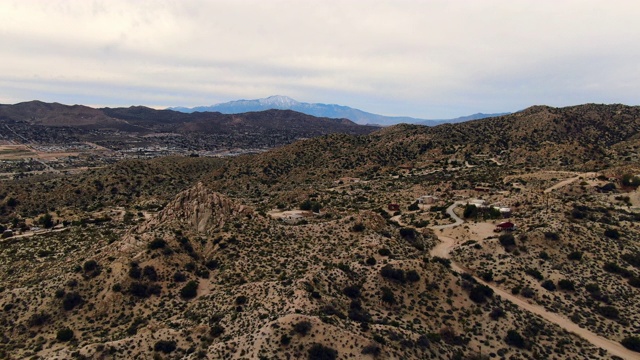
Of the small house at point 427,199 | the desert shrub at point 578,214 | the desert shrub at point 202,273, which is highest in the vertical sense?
the desert shrub at point 578,214

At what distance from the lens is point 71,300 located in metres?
42.1

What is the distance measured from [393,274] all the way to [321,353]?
1616 centimetres

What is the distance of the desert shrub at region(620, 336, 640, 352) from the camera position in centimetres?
3841

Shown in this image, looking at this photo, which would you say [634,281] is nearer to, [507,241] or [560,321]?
[560,321]

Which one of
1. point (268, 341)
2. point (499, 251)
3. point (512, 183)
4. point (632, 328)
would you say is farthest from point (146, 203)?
point (632, 328)

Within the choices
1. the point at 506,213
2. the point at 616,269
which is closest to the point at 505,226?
the point at 506,213

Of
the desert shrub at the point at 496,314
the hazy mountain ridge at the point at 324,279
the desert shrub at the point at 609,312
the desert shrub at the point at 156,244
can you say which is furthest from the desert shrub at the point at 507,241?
the desert shrub at the point at 156,244

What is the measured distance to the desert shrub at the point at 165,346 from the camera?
1342 inches

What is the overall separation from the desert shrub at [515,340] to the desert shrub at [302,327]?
Result: 1993 centimetres

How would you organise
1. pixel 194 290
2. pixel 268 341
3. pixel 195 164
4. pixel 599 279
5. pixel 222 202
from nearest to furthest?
pixel 268 341 → pixel 194 290 → pixel 599 279 → pixel 222 202 → pixel 195 164

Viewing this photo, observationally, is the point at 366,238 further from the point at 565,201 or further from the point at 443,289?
the point at 565,201

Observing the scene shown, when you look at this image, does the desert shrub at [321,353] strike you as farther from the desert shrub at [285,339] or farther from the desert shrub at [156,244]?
the desert shrub at [156,244]

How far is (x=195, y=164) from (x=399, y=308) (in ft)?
399

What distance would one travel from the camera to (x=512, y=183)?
8631cm
